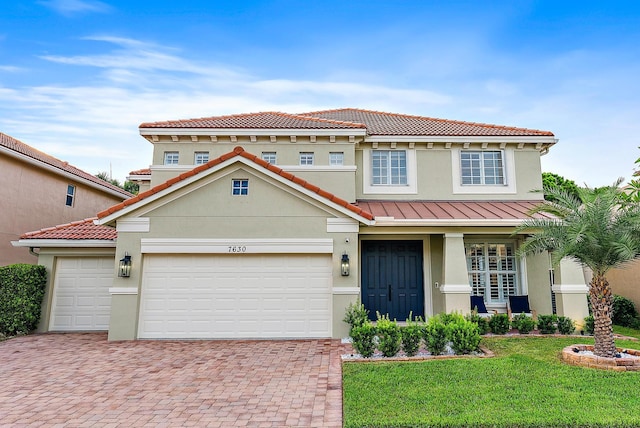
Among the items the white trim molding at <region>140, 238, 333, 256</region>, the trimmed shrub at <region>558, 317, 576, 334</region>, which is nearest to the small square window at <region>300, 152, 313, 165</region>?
the white trim molding at <region>140, 238, 333, 256</region>

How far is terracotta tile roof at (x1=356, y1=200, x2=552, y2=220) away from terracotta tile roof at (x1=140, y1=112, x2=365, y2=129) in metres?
3.04

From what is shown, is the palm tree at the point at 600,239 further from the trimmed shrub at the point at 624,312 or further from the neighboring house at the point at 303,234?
the trimmed shrub at the point at 624,312

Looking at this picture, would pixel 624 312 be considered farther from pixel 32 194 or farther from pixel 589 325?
pixel 32 194

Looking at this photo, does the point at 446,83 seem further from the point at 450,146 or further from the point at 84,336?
the point at 84,336

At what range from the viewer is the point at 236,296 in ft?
34.0

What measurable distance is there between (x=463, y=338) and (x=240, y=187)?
23.1 ft

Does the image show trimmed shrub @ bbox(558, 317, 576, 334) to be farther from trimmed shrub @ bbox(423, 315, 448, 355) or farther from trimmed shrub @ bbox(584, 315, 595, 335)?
trimmed shrub @ bbox(423, 315, 448, 355)

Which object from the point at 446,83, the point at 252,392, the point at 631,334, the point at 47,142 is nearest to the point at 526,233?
the point at 631,334

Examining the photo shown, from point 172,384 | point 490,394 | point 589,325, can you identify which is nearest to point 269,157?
point 172,384

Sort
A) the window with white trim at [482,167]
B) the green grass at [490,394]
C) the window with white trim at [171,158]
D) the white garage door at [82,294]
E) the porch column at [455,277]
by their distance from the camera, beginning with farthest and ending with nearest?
the window with white trim at [482,167] → the window with white trim at [171,158] → the white garage door at [82,294] → the porch column at [455,277] → the green grass at [490,394]

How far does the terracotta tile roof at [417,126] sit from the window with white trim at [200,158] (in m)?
5.78

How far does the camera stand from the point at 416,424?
4.52 meters

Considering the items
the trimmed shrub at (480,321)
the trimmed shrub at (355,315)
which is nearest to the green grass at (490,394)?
the trimmed shrub at (355,315)

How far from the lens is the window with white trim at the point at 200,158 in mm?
13328
